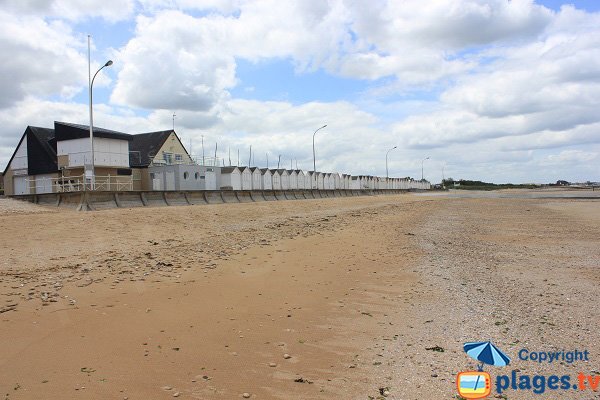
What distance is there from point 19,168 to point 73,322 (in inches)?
2027

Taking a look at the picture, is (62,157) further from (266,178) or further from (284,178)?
(284,178)

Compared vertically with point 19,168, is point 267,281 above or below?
below

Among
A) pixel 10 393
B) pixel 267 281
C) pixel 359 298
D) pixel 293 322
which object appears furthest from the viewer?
pixel 267 281

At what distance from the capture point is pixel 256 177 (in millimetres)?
66812

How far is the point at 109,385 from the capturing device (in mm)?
4703

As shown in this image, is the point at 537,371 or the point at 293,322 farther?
the point at 293,322

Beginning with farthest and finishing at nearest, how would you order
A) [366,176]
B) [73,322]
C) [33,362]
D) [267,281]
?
[366,176]
[267,281]
[73,322]
[33,362]

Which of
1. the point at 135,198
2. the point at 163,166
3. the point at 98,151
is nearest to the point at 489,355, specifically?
the point at 135,198

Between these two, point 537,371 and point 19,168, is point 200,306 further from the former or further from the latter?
point 19,168

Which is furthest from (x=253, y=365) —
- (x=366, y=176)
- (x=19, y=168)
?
(x=366, y=176)

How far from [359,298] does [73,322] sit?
180 inches

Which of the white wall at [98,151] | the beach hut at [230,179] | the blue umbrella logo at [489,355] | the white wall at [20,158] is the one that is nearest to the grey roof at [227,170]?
the beach hut at [230,179]

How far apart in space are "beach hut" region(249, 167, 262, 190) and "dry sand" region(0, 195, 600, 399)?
172 ft

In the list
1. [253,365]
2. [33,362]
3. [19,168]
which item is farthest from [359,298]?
[19,168]
